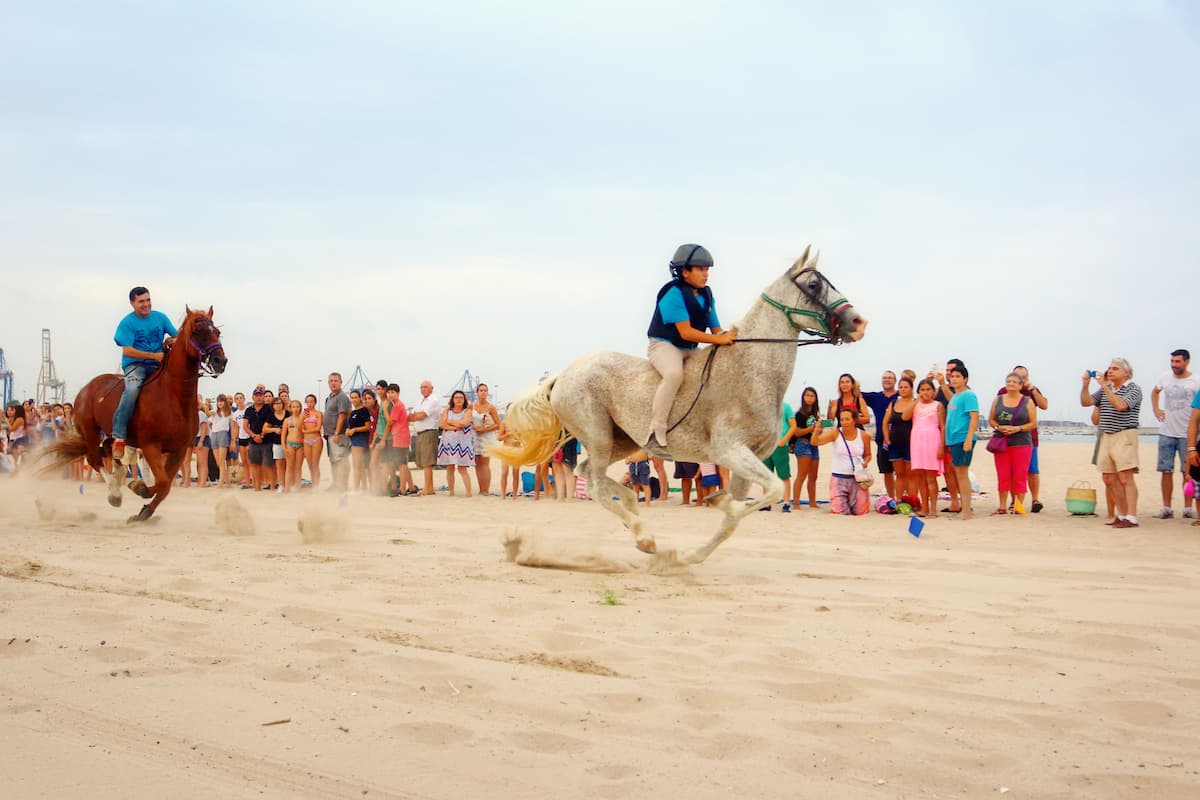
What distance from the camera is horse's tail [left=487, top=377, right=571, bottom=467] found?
9.22m

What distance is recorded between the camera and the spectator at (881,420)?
1461 centimetres

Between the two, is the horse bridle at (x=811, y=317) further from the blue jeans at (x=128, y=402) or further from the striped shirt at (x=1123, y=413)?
the blue jeans at (x=128, y=402)

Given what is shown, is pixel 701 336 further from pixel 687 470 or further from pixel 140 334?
pixel 687 470

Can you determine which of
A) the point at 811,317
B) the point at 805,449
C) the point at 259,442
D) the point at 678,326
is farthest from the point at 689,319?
the point at 259,442

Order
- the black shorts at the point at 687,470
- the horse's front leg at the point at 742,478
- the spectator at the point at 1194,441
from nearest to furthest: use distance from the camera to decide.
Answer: the horse's front leg at the point at 742,478
the spectator at the point at 1194,441
the black shorts at the point at 687,470

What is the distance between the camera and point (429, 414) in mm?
18281

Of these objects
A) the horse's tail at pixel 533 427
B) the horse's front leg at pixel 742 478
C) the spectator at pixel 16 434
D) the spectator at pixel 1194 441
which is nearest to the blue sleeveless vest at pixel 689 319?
the horse's front leg at pixel 742 478

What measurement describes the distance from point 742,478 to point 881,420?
24.9 ft

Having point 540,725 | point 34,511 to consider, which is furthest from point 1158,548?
point 34,511

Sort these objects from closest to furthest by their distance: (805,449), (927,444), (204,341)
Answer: (204,341), (927,444), (805,449)

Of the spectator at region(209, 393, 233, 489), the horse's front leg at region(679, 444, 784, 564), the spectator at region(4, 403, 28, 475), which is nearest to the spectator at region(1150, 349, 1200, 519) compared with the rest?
the horse's front leg at region(679, 444, 784, 564)

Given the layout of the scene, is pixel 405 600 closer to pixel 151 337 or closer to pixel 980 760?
pixel 980 760

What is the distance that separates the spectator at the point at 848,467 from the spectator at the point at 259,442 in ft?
36.6

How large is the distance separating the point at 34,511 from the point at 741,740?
1276cm
